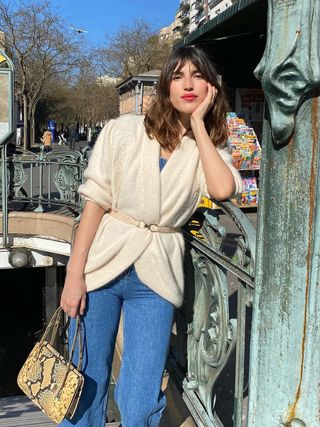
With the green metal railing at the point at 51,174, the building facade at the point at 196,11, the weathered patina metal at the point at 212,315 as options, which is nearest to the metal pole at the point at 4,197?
the green metal railing at the point at 51,174

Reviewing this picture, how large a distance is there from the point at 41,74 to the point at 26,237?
21.6 meters

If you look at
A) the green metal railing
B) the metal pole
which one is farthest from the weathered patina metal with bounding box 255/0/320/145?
the metal pole

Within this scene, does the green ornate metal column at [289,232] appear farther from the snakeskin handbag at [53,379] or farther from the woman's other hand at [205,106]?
the snakeskin handbag at [53,379]

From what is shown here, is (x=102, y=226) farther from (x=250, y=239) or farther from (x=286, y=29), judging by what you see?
(x=286, y=29)

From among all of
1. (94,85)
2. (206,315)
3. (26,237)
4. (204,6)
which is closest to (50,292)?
(26,237)

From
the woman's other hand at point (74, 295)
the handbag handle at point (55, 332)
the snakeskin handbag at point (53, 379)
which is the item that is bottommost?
the snakeskin handbag at point (53, 379)

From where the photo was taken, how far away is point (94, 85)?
152 ft

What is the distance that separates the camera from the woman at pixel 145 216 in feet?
6.29

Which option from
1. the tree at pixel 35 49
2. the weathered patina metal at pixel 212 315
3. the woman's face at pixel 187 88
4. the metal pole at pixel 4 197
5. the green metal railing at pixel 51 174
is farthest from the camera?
the tree at pixel 35 49

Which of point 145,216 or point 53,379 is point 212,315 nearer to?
point 145,216

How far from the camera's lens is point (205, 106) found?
1.94m

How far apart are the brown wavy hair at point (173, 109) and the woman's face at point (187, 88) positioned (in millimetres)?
17

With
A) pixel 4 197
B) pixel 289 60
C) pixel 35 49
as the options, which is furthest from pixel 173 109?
pixel 35 49

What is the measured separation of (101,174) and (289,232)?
0.81 metres
